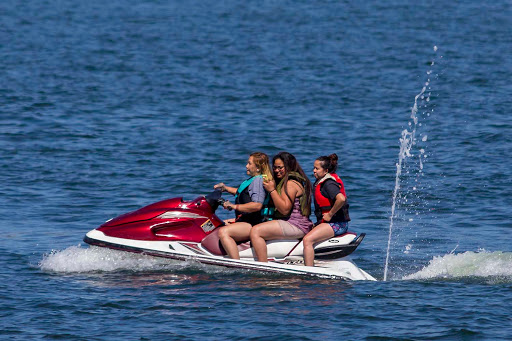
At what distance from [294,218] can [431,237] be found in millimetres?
4366

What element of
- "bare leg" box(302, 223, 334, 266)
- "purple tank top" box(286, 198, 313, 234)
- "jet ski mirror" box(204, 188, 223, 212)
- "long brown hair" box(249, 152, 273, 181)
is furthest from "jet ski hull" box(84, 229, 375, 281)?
"long brown hair" box(249, 152, 273, 181)

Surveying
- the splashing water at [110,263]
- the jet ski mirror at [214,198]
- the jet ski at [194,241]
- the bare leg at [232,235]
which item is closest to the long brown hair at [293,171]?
the jet ski at [194,241]

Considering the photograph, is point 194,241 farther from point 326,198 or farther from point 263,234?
point 326,198

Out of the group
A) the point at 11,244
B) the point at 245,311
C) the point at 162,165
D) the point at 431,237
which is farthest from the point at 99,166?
the point at 245,311

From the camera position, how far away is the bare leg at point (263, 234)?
43.4 ft

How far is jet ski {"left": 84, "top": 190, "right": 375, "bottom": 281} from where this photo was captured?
43.7 ft

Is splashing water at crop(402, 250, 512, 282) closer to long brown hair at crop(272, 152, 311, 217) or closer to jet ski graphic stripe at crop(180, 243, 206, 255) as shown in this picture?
long brown hair at crop(272, 152, 311, 217)

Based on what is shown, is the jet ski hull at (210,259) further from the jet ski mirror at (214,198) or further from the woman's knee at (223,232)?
the jet ski mirror at (214,198)

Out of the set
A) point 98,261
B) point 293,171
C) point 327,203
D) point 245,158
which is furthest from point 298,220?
point 245,158

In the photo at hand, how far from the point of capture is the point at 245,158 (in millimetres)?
23609

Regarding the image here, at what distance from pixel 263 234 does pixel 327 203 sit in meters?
1.02

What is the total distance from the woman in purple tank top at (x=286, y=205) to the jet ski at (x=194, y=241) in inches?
9.0

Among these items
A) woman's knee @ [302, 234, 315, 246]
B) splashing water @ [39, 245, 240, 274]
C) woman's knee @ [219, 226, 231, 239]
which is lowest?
splashing water @ [39, 245, 240, 274]

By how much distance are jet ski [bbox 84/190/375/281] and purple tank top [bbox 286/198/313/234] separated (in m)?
0.25
